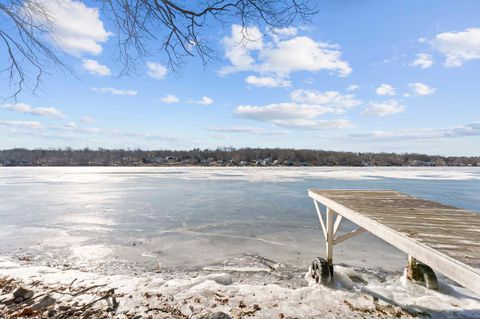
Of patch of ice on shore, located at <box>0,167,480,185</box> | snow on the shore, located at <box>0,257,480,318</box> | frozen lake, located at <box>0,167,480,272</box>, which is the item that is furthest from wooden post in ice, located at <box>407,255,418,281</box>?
patch of ice on shore, located at <box>0,167,480,185</box>

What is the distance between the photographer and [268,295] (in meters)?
3.92

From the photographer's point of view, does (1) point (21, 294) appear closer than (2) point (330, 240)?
Yes

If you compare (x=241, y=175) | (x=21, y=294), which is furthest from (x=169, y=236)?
(x=241, y=175)

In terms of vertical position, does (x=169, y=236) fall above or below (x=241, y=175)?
below

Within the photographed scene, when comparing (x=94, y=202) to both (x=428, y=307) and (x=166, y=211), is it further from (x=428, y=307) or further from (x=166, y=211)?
(x=428, y=307)

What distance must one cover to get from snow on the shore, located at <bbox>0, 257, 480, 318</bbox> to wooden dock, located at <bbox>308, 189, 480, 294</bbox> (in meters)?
1.03

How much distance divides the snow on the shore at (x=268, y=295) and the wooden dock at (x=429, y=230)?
1.03 m

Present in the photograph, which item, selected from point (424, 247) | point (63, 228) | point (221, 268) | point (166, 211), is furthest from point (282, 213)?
point (424, 247)

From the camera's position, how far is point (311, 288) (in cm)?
415

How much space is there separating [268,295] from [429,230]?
228 cm

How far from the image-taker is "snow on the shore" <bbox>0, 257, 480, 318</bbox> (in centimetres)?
352

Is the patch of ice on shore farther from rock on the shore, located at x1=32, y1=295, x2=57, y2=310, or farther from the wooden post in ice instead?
rock on the shore, located at x1=32, y1=295, x2=57, y2=310

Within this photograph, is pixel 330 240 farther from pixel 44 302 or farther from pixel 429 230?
pixel 44 302

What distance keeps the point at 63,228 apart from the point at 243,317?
6.61 m
